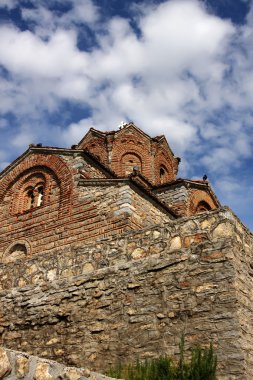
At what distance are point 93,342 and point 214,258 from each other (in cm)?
210

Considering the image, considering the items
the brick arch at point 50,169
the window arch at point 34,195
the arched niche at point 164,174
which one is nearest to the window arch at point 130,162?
the arched niche at point 164,174

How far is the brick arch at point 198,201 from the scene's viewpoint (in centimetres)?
1734

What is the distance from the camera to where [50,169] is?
1387 cm

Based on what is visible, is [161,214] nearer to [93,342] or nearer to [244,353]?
[93,342]

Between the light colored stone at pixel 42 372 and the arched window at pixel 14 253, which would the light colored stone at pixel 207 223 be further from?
the arched window at pixel 14 253

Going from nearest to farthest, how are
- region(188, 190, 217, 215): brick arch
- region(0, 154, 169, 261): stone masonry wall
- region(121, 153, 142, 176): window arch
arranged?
region(0, 154, 169, 261): stone masonry wall, region(188, 190, 217, 215): brick arch, region(121, 153, 142, 176): window arch

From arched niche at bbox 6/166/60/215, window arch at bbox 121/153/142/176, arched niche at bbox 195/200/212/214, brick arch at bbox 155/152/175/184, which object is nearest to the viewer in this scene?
arched niche at bbox 6/166/60/215

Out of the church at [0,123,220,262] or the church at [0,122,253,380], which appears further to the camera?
the church at [0,123,220,262]

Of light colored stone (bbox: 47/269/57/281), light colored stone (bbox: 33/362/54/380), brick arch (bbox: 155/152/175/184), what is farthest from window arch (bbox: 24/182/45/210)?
light colored stone (bbox: 33/362/54/380)

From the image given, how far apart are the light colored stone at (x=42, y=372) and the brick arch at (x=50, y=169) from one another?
30.3 ft

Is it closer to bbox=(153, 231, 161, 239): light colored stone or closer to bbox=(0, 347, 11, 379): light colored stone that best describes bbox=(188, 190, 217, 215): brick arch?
bbox=(153, 231, 161, 239): light colored stone

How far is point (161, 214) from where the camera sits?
13.1 metres

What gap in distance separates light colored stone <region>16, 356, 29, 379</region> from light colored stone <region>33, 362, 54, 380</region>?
10 cm

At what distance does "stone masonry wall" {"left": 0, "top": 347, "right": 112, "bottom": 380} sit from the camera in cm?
308
